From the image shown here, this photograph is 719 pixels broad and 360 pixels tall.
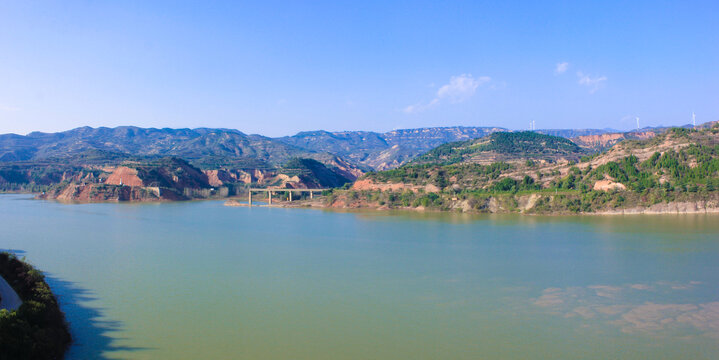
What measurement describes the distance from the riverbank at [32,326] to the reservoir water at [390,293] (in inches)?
23.8

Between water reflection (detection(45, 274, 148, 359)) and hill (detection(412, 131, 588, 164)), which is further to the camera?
hill (detection(412, 131, 588, 164))

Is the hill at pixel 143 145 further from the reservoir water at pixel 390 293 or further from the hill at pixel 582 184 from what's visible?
the reservoir water at pixel 390 293

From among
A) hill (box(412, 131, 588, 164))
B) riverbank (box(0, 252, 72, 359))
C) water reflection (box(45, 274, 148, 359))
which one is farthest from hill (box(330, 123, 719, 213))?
riverbank (box(0, 252, 72, 359))

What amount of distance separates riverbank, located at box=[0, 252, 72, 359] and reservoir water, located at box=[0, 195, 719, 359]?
1.98ft

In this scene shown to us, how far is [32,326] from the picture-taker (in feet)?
34.3

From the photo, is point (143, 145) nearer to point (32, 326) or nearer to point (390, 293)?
point (390, 293)

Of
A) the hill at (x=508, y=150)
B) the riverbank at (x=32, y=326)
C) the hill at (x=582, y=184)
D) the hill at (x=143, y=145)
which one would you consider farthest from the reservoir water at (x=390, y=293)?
the hill at (x=143, y=145)

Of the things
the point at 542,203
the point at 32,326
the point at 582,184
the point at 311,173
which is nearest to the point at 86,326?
the point at 32,326

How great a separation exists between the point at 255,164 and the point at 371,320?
301ft

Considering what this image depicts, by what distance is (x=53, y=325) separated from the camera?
11250 mm

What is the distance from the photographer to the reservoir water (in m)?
11.6

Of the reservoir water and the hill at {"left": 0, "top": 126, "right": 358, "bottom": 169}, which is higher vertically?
the hill at {"left": 0, "top": 126, "right": 358, "bottom": 169}

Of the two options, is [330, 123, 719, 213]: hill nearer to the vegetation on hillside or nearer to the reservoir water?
the reservoir water

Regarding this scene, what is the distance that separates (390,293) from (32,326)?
952cm
